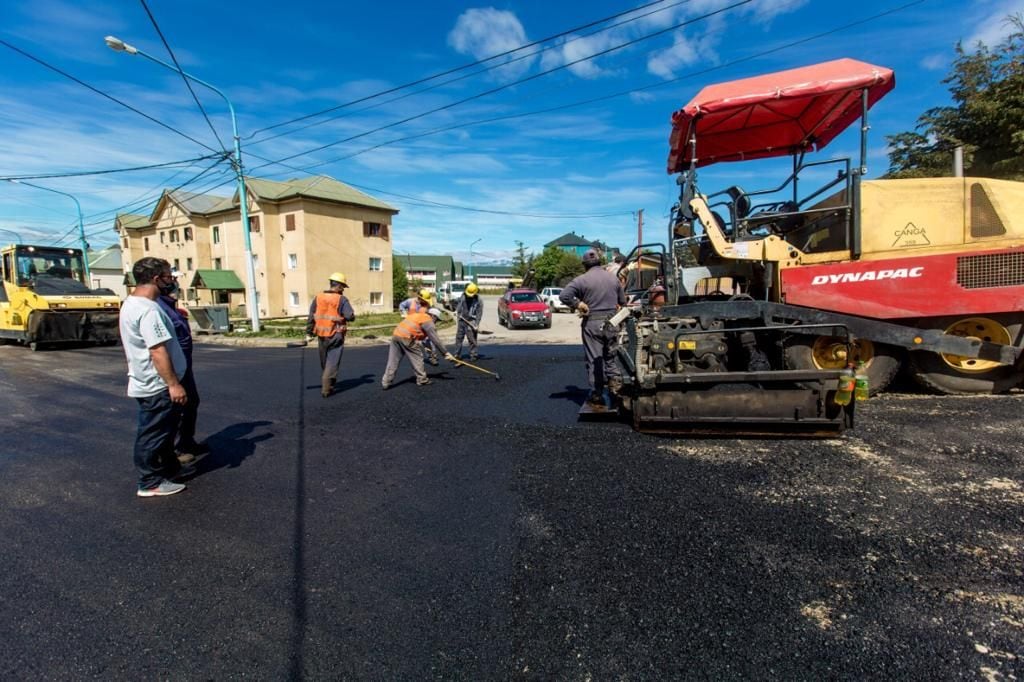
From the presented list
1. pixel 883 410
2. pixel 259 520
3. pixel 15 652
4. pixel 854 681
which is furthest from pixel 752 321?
pixel 15 652

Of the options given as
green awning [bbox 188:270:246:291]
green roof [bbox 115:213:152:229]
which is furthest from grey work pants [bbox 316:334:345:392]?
green roof [bbox 115:213:152:229]

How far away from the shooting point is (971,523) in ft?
9.51

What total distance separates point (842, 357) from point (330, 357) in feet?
20.6

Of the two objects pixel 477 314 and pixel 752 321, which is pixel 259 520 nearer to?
pixel 752 321

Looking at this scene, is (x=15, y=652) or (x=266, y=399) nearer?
(x=15, y=652)

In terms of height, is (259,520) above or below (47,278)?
below

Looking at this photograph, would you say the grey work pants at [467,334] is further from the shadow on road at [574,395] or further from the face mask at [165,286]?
the face mask at [165,286]

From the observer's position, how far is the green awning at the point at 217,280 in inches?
1239

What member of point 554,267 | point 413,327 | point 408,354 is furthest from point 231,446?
point 554,267

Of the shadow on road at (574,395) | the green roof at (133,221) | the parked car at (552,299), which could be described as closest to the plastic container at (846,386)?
the shadow on road at (574,395)

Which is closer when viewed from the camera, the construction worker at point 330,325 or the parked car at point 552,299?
the construction worker at point 330,325

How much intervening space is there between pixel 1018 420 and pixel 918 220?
2.07 m

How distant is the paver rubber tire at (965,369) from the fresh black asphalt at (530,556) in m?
0.56

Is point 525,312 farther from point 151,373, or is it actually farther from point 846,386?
point 151,373
